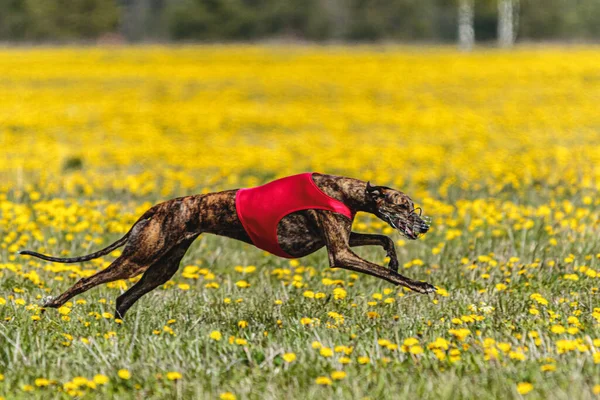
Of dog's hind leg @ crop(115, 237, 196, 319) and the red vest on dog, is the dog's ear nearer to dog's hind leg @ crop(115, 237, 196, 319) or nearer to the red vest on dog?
the red vest on dog

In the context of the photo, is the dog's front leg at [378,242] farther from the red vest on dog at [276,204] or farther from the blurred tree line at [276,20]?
the blurred tree line at [276,20]

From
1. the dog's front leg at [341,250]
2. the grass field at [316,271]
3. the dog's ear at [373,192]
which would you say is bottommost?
the grass field at [316,271]

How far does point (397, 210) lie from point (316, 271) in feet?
7.12

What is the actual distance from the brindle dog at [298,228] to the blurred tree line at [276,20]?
5866 cm

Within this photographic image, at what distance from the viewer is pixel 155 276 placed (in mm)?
4574

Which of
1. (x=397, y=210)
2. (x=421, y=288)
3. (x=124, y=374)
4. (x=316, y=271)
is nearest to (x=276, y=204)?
(x=397, y=210)

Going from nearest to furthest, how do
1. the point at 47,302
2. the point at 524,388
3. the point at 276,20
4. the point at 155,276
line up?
the point at 524,388, the point at 155,276, the point at 47,302, the point at 276,20

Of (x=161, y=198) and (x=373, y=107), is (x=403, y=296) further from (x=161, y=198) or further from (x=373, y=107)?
(x=373, y=107)

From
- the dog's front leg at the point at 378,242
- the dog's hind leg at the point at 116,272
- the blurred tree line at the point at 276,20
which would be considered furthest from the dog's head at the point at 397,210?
the blurred tree line at the point at 276,20

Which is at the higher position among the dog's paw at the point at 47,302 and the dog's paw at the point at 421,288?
the dog's paw at the point at 421,288

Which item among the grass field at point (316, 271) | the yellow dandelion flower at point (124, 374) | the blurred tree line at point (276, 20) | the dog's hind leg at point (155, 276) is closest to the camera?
the yellow dandelion flower at point (124, 374)

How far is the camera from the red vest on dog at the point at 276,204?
409 centimetres

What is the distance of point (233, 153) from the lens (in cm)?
1365

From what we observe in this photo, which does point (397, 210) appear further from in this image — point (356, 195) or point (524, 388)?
point (524, 388)
